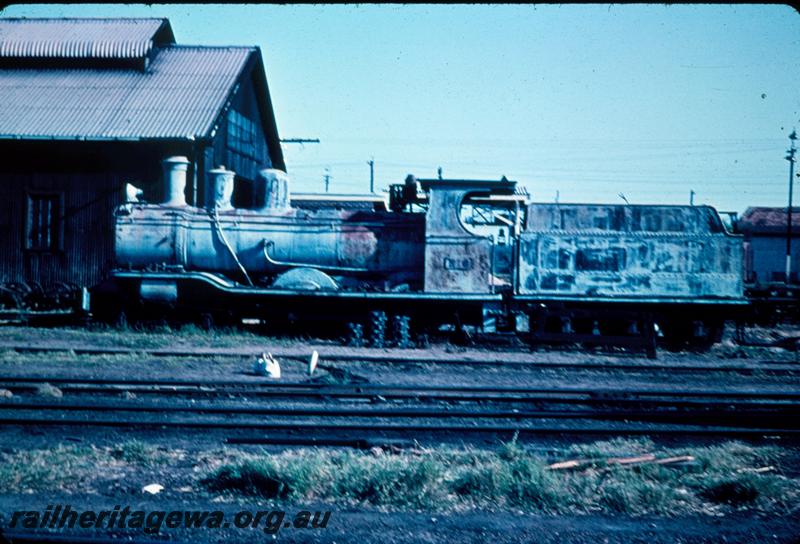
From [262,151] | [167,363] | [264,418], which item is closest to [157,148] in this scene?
[262,151]

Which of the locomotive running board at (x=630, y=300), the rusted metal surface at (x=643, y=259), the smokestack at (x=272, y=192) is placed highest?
the smokestack at (x=272, y=192)

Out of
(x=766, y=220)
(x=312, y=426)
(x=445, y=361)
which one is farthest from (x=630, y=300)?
(x=766, y=220)

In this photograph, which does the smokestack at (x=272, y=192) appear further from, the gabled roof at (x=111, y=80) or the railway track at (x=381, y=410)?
the railway track at (x=381, y=410)

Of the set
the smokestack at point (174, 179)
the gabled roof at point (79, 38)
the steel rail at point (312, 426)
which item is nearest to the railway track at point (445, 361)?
the smokestack at point (174, 179)

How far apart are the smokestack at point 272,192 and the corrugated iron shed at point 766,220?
3609 centimetres

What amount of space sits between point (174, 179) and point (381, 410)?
9.55 metres

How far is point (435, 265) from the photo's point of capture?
13.8 metres

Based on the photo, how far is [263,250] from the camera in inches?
571

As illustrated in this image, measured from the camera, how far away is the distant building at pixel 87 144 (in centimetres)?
1988

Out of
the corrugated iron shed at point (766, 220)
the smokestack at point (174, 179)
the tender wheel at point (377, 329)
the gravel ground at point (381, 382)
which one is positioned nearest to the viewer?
Answer: the gravel ground at point (381, 382)

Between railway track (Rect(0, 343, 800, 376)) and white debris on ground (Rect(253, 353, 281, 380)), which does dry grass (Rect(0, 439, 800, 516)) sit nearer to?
white debris on ground (Rect(253, 353, 281, 380))

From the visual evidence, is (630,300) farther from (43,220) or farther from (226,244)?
(43,220)

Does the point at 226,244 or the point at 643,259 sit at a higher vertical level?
the point at 226,244

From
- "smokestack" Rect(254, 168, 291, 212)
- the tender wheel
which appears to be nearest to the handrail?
"smokestack" Rect(254, 168, 291, 212)
